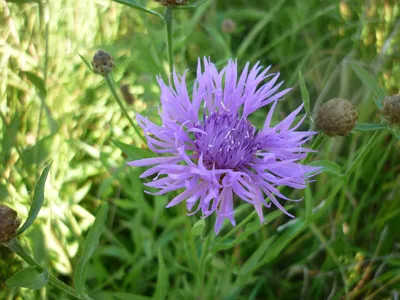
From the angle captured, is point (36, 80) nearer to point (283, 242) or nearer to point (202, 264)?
point (202, 264)

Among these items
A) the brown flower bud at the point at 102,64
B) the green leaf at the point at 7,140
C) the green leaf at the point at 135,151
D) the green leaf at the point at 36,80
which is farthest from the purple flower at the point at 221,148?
the green leaf at the point at 7,140

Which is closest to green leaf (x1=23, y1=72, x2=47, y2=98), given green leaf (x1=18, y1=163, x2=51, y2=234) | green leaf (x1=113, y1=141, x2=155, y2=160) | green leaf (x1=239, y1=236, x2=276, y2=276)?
green leaf (x1=113, y1=141, x2=155, y2=160)

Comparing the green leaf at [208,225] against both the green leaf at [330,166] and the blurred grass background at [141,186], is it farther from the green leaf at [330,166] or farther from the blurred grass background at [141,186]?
the green leaf at [330,166]

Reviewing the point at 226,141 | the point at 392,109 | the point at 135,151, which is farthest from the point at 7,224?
the point at 392,109

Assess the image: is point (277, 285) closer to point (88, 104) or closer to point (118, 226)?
point (118, 226)

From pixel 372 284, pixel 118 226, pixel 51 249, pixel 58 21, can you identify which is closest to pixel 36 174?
pixel 51 249
